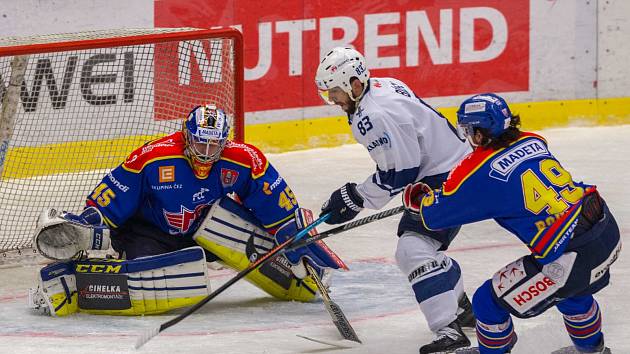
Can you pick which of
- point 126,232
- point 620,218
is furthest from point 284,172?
point 126,232

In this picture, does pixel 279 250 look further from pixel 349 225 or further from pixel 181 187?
pixel 181 187

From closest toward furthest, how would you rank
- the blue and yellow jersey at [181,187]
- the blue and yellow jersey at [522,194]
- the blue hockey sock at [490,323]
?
the blue and yellow jersey at [522,194] → the blue hockey sock at [490,323] → the blue and yellow jersey at [181,187]

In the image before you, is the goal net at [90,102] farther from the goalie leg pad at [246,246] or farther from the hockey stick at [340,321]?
the hockey stick at [340,321]

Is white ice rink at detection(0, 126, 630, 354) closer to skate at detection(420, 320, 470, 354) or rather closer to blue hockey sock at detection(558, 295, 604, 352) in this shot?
skate at detection(420, 320, 470, 354)

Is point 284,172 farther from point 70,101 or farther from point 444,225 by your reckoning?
point 444,225

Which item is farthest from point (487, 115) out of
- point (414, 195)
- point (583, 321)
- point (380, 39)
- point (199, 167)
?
point (380, 39)

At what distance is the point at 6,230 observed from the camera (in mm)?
6609

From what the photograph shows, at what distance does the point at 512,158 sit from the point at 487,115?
0.51ft

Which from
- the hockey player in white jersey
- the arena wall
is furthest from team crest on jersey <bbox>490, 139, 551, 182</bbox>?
the arena wall

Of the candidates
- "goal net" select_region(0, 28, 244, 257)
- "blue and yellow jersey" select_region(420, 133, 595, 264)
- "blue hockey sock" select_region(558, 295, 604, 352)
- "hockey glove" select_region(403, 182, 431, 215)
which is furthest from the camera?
"goal net" select_region(0, 28, 244, 257)

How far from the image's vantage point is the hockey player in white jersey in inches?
192

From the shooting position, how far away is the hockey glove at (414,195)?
4.68 metres

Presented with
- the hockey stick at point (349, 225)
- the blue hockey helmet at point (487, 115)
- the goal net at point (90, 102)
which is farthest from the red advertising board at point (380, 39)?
the blue hockey helmet at point (487, 115)

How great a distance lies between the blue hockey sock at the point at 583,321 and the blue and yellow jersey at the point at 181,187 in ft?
4.48
